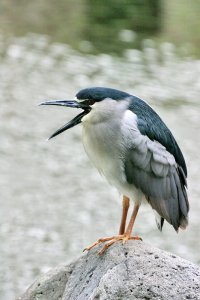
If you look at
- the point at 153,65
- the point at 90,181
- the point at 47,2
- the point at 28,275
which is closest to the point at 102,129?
the point at 28,275

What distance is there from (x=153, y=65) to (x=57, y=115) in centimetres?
351

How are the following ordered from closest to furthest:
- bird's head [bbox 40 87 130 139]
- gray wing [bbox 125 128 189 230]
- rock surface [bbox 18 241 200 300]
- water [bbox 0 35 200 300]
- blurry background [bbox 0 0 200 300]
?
1. rock surface [bbox 18 241 200 300]
2. bird's head [bbox 40 87 130 139]
3. gray wing [bbox 125 128 189 230]
4. water [bbox 0 35 200 300]
5. blurry background [bbox 0 0 200 300]

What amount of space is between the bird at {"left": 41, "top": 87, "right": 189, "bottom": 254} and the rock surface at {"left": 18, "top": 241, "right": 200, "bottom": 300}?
160 millimetres

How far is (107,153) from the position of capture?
6191 millimetres

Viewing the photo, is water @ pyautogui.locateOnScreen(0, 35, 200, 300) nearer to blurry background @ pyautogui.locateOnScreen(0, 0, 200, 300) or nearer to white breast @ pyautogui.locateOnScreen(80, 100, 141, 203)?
blurry background @ pyautogui.locateOnScreen(0, 0, 200, 300)

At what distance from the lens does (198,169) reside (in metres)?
12.9

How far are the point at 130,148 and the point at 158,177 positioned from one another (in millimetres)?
366

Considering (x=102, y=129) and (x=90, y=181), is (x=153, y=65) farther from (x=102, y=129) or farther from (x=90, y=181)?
(x=102, y=129)

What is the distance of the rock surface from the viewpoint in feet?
18.3

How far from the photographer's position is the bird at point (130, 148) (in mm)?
6121

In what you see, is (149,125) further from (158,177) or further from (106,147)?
(158,177)

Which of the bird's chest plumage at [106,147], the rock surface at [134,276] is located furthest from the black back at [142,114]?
the rock surface at [134,276]

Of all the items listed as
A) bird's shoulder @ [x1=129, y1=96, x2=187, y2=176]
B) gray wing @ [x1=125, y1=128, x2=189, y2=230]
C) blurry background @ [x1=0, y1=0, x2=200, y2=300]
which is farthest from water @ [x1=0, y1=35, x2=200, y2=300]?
bird's shoulder @ [x1=129, y1=96, x2=187, y2=176]

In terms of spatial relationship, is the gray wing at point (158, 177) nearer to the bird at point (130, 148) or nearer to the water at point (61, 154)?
the bird at point (130, 148)
